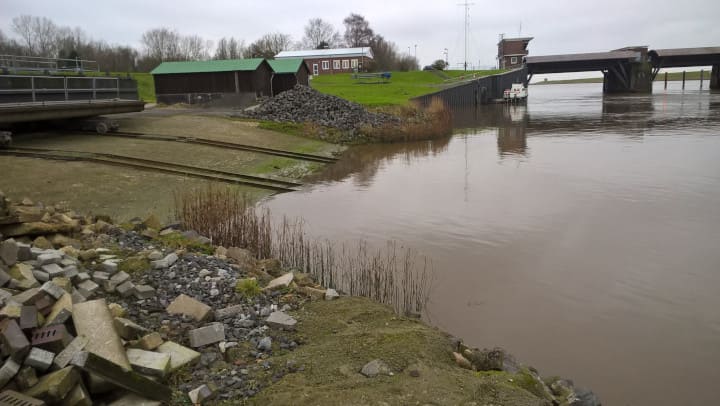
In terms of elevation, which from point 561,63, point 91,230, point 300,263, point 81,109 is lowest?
point 300,263

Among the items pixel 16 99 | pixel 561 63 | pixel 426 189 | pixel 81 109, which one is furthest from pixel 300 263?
pixel 561 63

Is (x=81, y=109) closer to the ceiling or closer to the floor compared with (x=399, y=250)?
closer to the ceiling

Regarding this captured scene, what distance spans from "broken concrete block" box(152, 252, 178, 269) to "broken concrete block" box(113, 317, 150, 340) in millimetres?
2318

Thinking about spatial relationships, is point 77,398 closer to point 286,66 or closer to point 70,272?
point 70,272

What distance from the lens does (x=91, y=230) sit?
10227mm

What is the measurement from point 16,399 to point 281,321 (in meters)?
3.08

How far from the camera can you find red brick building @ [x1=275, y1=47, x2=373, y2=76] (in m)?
89.9

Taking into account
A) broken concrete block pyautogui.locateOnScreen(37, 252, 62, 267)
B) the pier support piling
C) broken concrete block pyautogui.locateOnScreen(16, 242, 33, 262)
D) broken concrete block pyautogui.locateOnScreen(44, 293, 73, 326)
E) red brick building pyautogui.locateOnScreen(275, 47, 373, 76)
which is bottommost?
broken concrete block pyautogui.locateOnScreen(44, 293, 73, 326)

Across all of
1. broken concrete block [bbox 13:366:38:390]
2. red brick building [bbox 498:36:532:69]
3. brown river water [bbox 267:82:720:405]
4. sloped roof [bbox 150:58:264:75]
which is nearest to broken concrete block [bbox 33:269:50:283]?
broken concrete block [bbox 13:366:38:390]

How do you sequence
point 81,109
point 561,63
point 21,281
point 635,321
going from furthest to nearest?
point 561,63
point 81,109
point 635,321
point 21,281

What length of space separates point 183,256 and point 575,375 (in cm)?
626

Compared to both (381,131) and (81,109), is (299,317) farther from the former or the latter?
(381,131)

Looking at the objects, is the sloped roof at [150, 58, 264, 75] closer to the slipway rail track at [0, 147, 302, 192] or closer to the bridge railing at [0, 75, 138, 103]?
the bridge railing at [0, 75, 138, 103]

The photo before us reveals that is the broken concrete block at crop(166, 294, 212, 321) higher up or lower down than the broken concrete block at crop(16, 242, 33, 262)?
lower down
